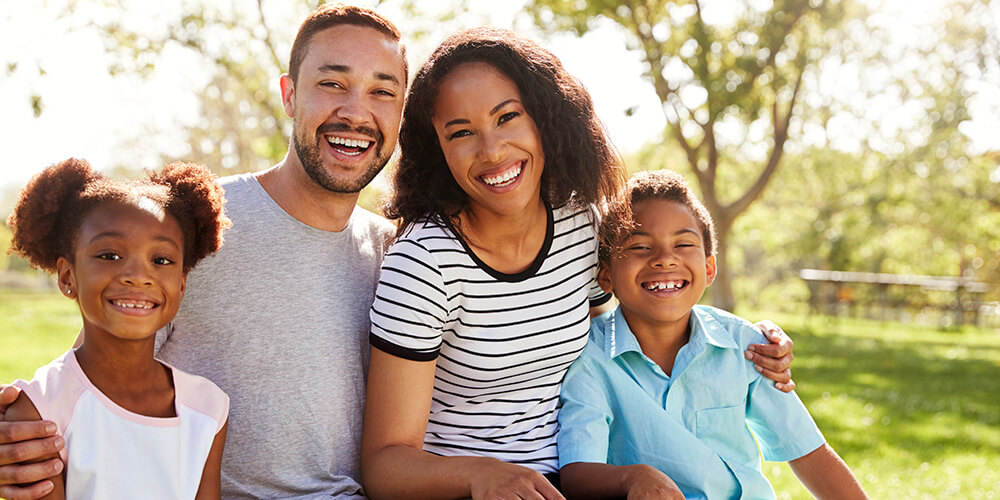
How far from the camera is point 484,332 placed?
254 cm

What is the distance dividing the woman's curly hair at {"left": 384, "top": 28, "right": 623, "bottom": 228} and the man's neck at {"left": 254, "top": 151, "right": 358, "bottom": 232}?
187mm

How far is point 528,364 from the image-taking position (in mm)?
2611

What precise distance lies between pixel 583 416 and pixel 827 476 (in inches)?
36.8

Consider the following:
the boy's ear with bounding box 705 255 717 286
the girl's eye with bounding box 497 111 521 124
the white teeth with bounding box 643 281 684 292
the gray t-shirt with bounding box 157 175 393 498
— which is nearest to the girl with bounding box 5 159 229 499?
the gray t-shirt with bounding box 157 175 393 498

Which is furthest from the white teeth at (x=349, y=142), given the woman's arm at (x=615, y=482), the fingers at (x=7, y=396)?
the woman's arm at (x=615, y=482)

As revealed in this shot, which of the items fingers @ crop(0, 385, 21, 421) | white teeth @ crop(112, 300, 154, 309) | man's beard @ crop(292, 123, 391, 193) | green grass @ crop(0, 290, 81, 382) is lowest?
green grass @ crop(0, 290, 81, 382)

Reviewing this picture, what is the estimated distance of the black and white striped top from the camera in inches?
95.2

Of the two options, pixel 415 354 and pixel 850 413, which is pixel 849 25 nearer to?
pixel 850 413

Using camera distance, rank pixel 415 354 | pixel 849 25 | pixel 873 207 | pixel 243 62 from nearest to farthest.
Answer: pixel 415 354
pixel 243 62
pixel 849 25
pixel 873 207

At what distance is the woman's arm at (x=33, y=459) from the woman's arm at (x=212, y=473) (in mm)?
358

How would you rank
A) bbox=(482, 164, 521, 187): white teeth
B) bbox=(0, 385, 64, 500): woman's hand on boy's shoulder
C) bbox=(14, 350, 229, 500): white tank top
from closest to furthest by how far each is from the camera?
bbox=(0, 385, 64, 500): woman's hand on boy's shoulder < bbox=(14, 350, 229, 500): white tank top < bbox=(482, 164, 521, 187): white teeth

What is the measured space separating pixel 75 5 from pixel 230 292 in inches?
392

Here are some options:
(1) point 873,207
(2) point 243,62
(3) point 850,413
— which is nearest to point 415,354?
(3) point 850,413

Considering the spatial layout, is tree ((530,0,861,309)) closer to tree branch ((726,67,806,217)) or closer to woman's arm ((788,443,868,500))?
tree branch ((726,67,806,217))
